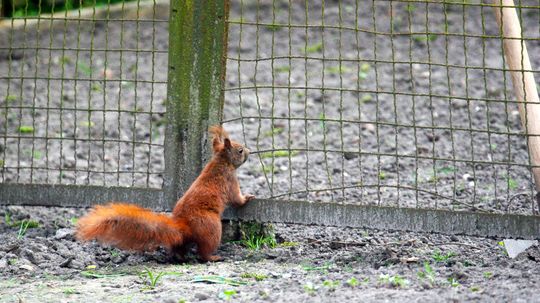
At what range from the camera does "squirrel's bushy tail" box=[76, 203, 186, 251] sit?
15.3 ft

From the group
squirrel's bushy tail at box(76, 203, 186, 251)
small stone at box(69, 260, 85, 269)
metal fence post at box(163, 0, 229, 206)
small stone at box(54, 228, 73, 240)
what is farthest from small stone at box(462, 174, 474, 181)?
small stone at box(69, 260, 85, 269)

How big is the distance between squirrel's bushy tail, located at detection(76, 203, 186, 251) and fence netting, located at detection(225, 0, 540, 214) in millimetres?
790

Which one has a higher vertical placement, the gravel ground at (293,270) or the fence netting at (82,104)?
the fence netting at (82,104)

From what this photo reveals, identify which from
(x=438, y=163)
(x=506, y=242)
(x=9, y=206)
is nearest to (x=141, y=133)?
(x=9, y=206)

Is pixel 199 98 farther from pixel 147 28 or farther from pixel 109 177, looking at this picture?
pixel 147 28

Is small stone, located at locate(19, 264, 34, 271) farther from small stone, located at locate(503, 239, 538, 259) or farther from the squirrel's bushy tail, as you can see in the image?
small stone, located at locate(503, 239, 538, 259)

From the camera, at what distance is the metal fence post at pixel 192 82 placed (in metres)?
5.37

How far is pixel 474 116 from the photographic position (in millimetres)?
8312

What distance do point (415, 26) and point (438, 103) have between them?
2459 mm

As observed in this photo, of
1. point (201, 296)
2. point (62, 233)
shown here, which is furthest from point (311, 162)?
point (201, 296)

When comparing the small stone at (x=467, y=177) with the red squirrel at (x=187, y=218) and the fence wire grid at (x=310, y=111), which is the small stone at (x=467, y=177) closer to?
the fence wire grid at (x=310, y=111)

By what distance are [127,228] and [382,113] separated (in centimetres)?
429

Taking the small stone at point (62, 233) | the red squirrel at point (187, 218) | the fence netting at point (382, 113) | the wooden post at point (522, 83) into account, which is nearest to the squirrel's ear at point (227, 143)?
the red squirrel at point (187, 218)

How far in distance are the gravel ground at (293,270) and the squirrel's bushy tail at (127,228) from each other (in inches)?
6.6
